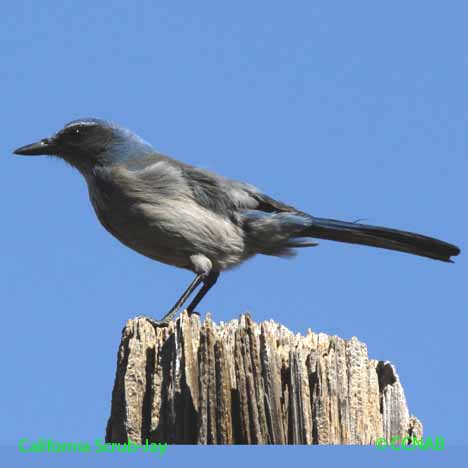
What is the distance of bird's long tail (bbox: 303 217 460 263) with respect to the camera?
26.6 feet

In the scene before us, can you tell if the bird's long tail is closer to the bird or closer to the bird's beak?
the bird

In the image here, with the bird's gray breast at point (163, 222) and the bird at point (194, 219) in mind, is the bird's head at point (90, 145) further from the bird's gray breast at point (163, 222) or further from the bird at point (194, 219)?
the bird's gray breast at point (163, 222)

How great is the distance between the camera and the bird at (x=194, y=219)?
8.09m

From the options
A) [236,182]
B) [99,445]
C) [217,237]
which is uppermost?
[236,182]

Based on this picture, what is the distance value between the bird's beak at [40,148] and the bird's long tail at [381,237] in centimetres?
256

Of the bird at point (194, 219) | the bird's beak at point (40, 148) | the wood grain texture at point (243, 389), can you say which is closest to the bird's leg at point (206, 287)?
the bird at point (194, 219)

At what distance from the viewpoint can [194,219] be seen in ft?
26.7

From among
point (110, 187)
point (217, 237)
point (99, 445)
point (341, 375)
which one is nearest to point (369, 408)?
point (341, 375)

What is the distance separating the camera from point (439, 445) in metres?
4.34

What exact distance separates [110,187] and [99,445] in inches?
171

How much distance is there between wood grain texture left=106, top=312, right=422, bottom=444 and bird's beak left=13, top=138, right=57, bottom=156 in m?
4.48

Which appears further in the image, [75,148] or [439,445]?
[75,148]

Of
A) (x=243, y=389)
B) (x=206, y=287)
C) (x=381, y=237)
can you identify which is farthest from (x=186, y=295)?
(x=243, y=389)

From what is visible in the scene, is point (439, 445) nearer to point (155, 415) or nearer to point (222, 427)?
point (222, 427)
